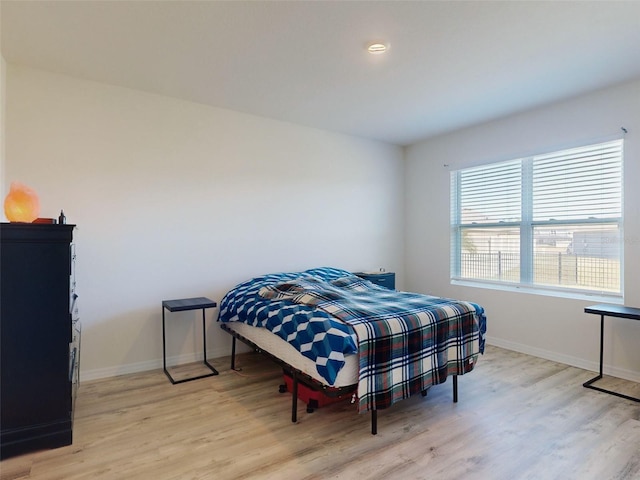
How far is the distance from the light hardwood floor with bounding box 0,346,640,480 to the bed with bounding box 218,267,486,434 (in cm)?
22

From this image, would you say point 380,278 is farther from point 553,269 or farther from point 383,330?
point 383,330

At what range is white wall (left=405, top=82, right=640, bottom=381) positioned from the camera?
10.1ft

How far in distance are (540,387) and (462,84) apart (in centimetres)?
257

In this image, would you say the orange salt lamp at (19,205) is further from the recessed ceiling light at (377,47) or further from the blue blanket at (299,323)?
the recessed ceiling light at (377,47)

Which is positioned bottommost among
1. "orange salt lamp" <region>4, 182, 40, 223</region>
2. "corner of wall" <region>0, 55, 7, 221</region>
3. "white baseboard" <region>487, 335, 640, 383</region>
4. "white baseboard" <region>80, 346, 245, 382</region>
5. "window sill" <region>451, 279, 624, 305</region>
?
"white baseboard" <region>80, 346, 245, 382</region>

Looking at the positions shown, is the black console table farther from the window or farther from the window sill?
the window

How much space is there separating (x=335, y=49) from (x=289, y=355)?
6.99 ft

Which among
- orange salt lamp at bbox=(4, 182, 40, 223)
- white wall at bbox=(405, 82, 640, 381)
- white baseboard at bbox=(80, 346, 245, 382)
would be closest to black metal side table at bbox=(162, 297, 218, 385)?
white baseboard at bbox=(80, 346, 245, 382)

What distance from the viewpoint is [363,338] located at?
2117 mm

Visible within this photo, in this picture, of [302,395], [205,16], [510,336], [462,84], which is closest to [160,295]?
[302,395]

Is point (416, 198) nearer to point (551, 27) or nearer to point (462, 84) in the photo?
point (462, 84)

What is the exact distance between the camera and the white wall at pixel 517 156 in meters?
3.08

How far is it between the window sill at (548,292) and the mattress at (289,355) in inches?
102

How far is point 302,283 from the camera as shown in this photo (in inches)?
124
